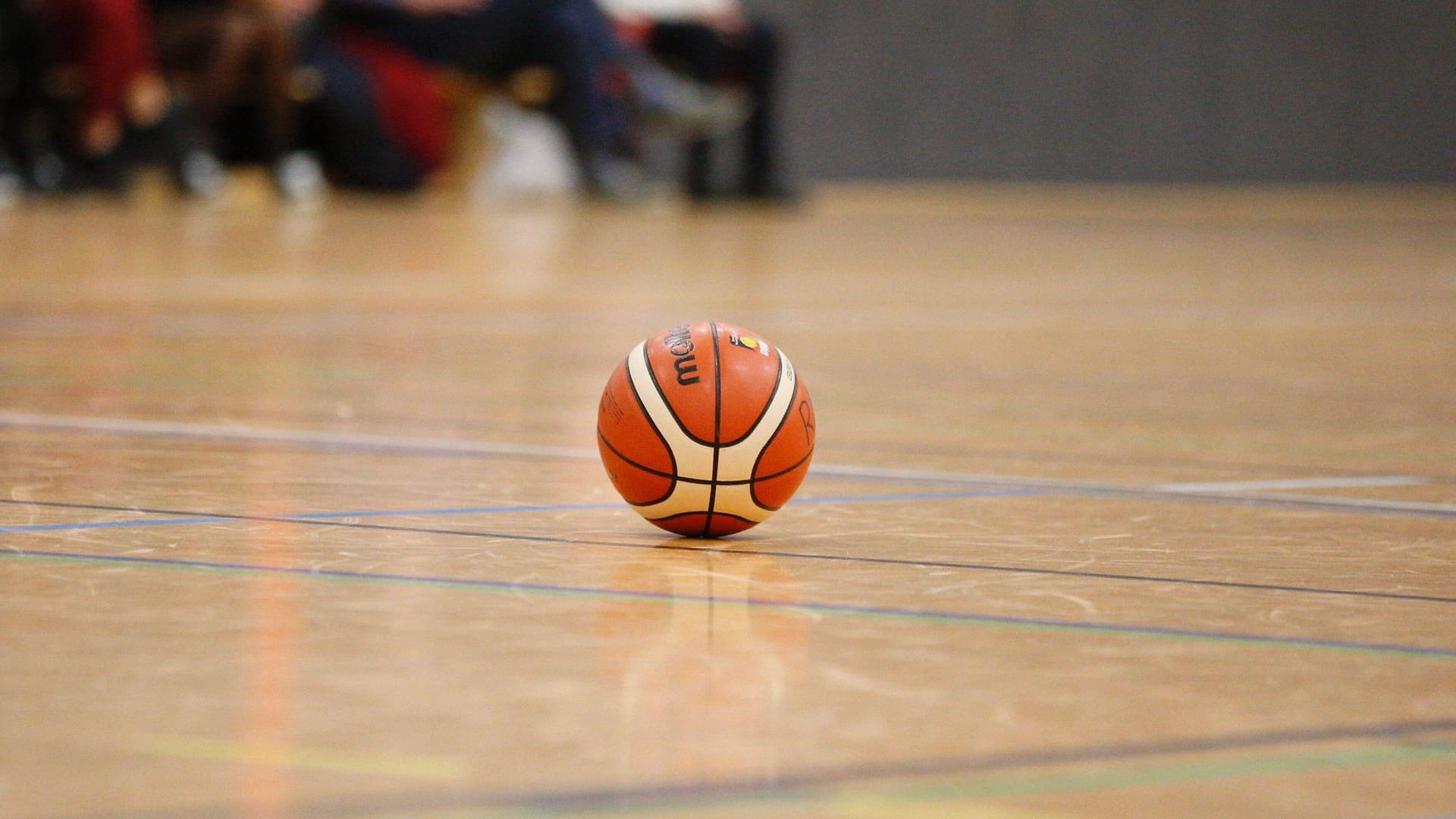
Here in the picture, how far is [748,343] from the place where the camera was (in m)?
2.20

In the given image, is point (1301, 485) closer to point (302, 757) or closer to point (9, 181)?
point (302, 757)

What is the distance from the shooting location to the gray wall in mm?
17953

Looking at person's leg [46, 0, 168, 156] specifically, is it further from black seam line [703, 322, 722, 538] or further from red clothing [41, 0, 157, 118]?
black seam line [703, 322, 722, 538]

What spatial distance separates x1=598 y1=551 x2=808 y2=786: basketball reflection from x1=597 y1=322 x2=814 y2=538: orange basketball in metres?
0.11

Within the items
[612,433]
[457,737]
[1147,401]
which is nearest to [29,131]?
[1147,401]

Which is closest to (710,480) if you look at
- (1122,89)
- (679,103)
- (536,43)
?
(536,43)

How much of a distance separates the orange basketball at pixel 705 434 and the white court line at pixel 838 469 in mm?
484

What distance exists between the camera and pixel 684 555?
6.71 feet

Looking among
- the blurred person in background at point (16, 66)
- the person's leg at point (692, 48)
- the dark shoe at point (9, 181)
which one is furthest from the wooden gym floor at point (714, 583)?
the person's leg at point (692, 48)

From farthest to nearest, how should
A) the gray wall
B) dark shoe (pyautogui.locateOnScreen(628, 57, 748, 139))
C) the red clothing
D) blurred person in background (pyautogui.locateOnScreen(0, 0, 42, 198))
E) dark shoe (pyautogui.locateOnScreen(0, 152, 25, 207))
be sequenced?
the gray wall, dark shoe (pyautogui.locateOnScreen(628, 57, 748, 139)), dark shoe (pyautogui.locateOnScreen(0, 152, 25, 207)), blurred person in background (pyautogui.locateOnScreen(0, 0, 42, 198)), the red clothing

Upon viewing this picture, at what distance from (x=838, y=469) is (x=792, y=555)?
0.68 meters

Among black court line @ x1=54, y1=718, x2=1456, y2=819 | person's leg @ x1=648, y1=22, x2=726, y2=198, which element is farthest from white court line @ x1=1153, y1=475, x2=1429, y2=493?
person's leg @ x1=648, y1=22, x2=726, y2=198

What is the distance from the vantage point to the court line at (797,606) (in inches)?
63.4

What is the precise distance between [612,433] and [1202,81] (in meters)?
17.9
